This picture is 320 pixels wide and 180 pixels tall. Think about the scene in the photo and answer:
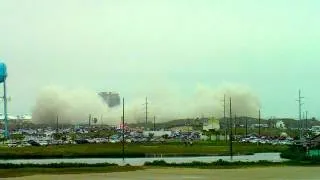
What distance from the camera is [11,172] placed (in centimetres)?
4919

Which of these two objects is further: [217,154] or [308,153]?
[217,154]

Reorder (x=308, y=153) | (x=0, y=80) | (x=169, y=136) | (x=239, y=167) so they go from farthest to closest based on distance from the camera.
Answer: (x=169, y=136)
(x=0, y=80)
(x=308, y=153)
(x=239, y=167)

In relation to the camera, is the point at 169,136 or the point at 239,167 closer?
the point at 239,167

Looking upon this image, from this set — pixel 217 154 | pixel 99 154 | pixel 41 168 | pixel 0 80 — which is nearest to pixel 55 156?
pixel 99 154

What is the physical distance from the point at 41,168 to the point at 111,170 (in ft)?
20.0

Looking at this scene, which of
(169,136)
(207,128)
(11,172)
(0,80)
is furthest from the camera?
(207,128)

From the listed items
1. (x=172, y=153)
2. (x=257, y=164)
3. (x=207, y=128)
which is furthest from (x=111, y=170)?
(x=207, y=128)

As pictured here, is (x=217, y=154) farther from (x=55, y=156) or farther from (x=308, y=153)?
(x=55, y=156)

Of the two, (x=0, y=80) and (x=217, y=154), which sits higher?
(x=0, y=80)

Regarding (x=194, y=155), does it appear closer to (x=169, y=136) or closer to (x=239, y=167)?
(x=239, y=167)

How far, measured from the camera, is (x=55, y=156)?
272 feet

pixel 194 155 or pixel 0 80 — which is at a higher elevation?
pixel 0 80

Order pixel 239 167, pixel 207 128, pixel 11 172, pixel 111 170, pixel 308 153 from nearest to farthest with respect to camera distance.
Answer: pixel 11 172 → pixel 111 170 → pixel 239 167 → pixel 308 153 → pixel 207 128

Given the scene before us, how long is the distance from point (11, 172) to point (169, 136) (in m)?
117
